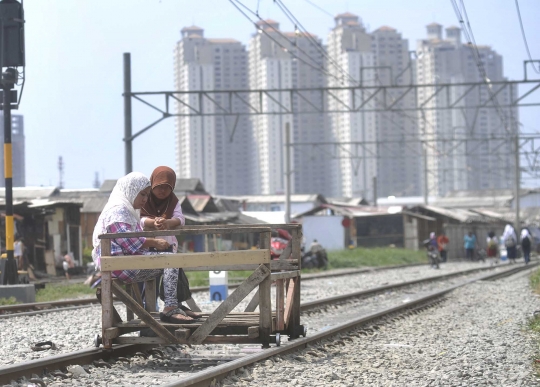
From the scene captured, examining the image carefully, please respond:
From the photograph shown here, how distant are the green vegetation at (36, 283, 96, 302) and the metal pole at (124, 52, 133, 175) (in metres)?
3.40

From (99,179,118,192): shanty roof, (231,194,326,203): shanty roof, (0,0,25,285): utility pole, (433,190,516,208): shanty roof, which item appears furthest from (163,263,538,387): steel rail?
(433,190,516,208): shanty roof

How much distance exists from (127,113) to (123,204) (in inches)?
636

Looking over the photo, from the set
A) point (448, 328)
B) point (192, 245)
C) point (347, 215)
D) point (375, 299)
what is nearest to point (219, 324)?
point (448, 328)

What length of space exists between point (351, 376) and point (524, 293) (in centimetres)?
1318

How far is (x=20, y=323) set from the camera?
40.3ft

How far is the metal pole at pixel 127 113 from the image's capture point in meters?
23.4

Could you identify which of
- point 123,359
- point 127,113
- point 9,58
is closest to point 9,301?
point 9,58

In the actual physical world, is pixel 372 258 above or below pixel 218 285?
below

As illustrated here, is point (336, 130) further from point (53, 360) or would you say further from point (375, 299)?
point (53, 360)

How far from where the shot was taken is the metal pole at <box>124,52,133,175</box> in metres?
23.4

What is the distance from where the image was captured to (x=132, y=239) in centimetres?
782

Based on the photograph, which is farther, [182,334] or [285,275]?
[285,275]

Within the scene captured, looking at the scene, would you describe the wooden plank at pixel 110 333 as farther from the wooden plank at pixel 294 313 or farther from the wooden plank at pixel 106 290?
the wooden plank at pixel 294 313

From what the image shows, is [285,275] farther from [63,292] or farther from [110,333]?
[63,292]
